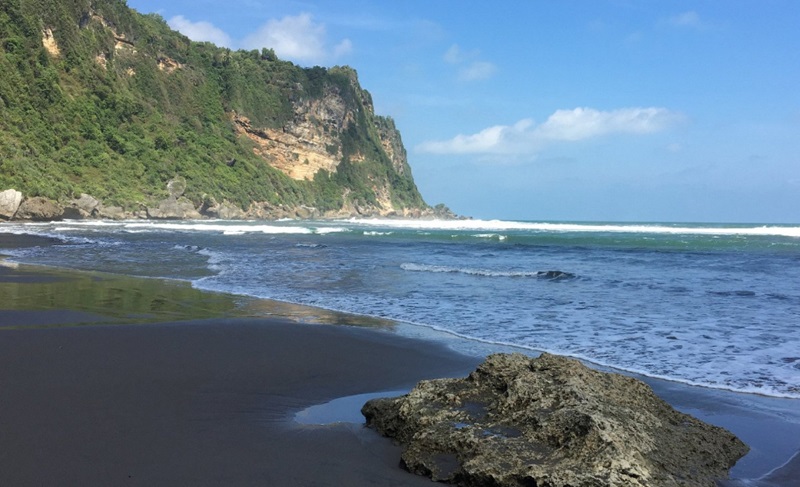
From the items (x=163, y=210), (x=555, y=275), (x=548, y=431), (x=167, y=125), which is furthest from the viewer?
(x=167, y=125)

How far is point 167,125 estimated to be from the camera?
76.1 m

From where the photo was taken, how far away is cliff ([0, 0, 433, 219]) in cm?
5284

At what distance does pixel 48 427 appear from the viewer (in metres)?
3.60

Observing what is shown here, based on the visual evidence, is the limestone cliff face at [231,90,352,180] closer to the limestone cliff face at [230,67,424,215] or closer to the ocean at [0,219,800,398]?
the limestone cliff face at [230,67,424,215]

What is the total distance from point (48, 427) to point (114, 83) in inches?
2985

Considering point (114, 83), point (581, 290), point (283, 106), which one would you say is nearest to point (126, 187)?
point (114, 83)

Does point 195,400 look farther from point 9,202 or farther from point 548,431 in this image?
point 9,202

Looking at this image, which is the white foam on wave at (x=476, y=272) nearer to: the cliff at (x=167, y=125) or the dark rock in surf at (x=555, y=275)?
the dark rock in surf at (x=555, y=275)

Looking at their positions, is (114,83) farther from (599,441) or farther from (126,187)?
(599,441)

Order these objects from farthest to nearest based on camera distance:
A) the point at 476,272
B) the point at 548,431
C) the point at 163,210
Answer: the point at 163,210, the point at 476,272, the point at 548,431

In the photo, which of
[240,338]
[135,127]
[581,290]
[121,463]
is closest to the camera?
[121,463]

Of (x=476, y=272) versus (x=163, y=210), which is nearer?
(x=476, y=272)

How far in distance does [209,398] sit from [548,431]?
2.62 metres

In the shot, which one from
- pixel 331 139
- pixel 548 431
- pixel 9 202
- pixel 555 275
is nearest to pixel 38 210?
pixel 9 202
